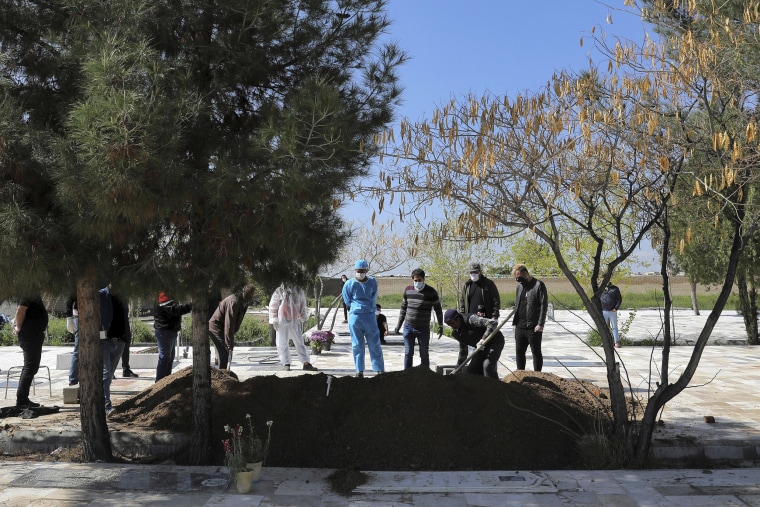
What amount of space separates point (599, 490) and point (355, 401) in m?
2.40

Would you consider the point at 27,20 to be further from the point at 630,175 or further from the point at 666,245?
the point at 666,245

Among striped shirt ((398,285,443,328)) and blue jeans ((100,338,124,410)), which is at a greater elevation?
striped shirt ((398,285,443,328))

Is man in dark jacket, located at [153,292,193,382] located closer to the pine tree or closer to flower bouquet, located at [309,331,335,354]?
the pine tree

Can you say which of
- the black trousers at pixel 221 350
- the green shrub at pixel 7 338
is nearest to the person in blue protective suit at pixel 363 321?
the black trousers at pixel 221 350

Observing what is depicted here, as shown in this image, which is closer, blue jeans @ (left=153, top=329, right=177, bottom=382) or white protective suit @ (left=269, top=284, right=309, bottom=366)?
blue jeans @ (left=153, top=329, right=177, bottom=382)

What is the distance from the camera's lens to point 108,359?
8.12m

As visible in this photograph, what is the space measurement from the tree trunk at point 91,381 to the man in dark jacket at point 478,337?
3.82 m

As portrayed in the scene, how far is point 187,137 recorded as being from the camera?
17.1ft

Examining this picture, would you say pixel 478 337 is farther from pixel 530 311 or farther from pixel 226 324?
pixel 226 324

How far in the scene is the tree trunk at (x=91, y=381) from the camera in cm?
602

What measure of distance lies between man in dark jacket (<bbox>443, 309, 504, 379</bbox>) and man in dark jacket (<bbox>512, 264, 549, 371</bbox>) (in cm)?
105

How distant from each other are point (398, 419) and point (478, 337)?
2.52 meters

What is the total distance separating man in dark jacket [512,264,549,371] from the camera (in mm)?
9258

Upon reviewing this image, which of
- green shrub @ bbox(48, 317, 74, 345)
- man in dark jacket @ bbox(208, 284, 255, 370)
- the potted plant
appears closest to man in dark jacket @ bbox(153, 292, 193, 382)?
man in dark jacket @ bbox(208, 284, 255, 370)
